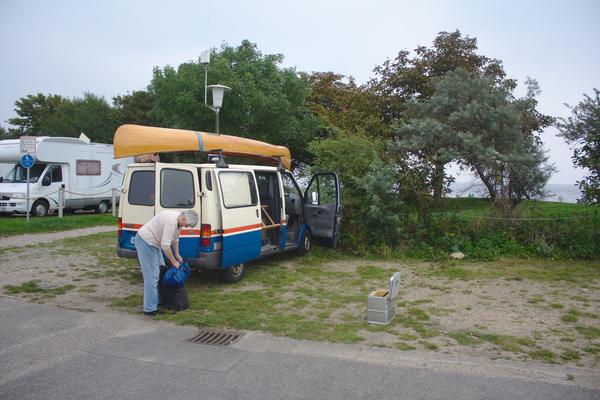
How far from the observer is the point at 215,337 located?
5.67m

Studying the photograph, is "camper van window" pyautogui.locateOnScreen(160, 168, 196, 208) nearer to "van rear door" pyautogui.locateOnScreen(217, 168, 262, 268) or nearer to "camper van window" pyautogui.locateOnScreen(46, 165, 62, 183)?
"van rear door" pyautogui.locateOnScreen(217, 168, 262, 268)

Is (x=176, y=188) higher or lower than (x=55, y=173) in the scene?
lower

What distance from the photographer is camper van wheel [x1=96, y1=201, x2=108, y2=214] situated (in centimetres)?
2136

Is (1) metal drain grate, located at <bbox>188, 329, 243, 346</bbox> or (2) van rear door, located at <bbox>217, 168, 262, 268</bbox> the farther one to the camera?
(2) van rear door, located at <bbox>217, 168, 262, 268</bbox>

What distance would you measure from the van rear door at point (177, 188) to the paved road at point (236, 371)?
2.35 m

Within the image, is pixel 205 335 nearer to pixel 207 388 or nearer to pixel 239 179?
pixel 207 388

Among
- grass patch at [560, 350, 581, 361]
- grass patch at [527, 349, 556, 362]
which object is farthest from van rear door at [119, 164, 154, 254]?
grass patch at [560, 350, 581, 361]

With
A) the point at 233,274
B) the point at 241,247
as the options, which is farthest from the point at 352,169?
the point at 233,274

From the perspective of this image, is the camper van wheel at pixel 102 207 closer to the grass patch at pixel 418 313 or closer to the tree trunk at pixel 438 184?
the tree trunk at pixel 438 184

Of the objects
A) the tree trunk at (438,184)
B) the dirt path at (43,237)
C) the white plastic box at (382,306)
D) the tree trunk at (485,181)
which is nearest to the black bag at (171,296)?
the white plastic box at (382,306)

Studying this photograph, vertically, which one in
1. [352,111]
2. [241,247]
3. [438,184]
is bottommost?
[241,247]

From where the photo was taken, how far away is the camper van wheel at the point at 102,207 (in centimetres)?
2136

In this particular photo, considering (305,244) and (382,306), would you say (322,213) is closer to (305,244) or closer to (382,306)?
(305,244)

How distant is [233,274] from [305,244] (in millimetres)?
2934
